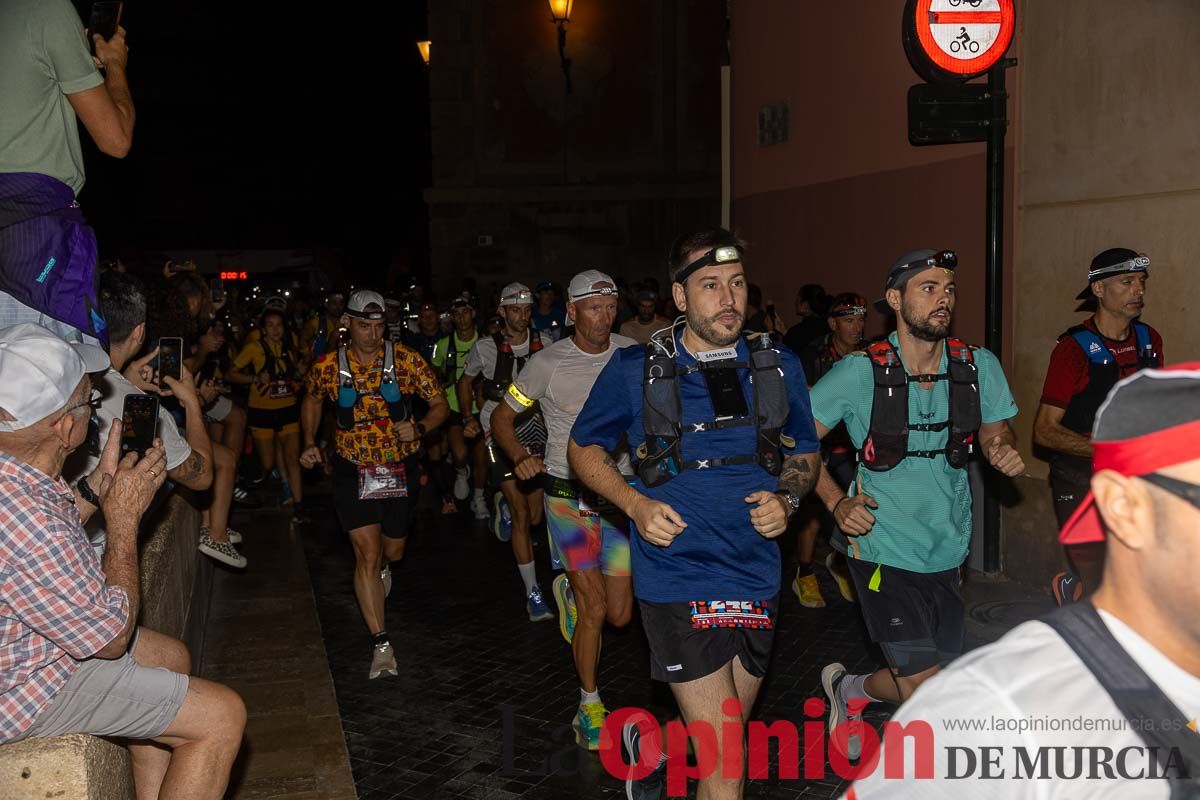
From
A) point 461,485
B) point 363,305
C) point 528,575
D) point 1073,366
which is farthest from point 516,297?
point 1073,366

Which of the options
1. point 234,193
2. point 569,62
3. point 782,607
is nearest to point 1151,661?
point 782,607

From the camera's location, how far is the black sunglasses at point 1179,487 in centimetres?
169

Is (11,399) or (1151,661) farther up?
(11,399)

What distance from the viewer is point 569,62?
21719 millimetres

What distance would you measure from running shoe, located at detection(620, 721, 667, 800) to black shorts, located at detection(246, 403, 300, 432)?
719 cm

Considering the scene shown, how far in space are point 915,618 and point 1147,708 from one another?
3.44 meters

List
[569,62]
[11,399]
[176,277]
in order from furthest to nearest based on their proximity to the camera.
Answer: [569,62] → [176,277] → [11,399]

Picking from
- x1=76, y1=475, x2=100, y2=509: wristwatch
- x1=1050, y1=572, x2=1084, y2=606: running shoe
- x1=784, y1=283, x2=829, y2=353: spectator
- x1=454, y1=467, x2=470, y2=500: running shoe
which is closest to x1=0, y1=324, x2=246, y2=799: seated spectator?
x1=76, y1=475, x2=100, y2=509: wristwatch

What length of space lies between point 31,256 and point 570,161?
60.4 feet

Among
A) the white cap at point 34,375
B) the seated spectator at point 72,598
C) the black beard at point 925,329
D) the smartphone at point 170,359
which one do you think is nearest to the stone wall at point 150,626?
the seated spectator at point 72,598

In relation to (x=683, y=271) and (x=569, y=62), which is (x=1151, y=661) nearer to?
(x=683, y=271)

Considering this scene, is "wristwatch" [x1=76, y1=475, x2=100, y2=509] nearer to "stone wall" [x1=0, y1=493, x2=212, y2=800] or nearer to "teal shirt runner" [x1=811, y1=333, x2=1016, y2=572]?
"stone wall" [x1=0, y1=493, x2=212, y2=800]

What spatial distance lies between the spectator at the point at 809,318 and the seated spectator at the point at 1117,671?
834 cm

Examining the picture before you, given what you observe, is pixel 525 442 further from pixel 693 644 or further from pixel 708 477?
pixel 693 644
